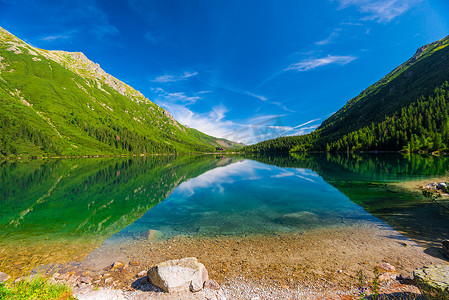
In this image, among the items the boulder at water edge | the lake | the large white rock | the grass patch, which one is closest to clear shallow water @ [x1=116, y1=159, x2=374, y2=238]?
the lake

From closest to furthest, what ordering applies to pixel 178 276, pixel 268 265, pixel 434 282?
pixel 434 282 → pixel 178 276 → pixel 268 265

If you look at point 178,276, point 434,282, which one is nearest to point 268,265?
point 178,276

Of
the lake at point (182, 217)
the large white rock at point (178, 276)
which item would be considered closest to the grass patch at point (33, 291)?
the large white rock at point (178, 276)

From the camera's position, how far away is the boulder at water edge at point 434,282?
612 centimetres

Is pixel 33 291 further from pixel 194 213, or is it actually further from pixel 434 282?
pixel 194 213

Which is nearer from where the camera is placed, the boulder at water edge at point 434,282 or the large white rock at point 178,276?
the boulder at water edge at point 434,282

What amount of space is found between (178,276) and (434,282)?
10.3 m

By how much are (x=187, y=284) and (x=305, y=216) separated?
667 inches

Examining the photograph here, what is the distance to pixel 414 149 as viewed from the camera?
130 metres

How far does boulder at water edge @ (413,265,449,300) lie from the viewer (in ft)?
20.1

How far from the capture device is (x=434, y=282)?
662 cm

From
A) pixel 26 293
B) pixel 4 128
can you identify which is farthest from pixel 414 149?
pixel 4 128

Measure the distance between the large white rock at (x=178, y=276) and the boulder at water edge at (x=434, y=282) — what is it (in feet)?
29.4

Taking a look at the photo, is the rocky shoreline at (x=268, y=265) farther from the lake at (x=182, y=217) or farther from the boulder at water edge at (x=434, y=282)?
the lake at (x=182, y=217)
